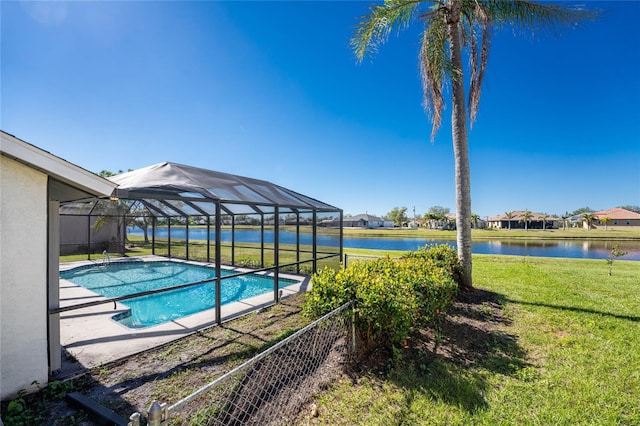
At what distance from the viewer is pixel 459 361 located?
3432 millimetres

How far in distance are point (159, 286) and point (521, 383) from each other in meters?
10.1

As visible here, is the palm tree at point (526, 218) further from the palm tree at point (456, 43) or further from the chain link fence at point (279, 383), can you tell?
the chain link fence at point (279, 383)

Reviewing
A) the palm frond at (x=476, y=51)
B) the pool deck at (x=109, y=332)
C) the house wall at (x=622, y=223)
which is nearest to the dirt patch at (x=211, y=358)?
the pool deck at (x=109, y=332)

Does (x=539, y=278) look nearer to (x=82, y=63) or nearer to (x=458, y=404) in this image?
(x=458, y=404)

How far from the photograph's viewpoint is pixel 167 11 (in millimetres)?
6551

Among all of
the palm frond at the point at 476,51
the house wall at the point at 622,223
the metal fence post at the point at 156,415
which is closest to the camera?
the metal fence post at the point at 156,415

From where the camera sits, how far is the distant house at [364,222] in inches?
3157

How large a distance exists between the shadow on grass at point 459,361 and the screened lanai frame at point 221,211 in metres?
3.46

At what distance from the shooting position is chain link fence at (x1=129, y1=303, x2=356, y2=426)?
239 cm

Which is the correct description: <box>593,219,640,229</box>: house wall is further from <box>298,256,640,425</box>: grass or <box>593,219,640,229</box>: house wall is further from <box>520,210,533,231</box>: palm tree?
<box>298,256,640,425</box>: grass

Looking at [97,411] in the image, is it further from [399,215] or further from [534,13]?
[399,215]

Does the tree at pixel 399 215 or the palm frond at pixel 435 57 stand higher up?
the palm frond at pixel 435 57

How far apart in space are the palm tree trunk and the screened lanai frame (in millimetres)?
3678

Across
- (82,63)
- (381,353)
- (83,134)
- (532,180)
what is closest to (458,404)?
(381,353)
